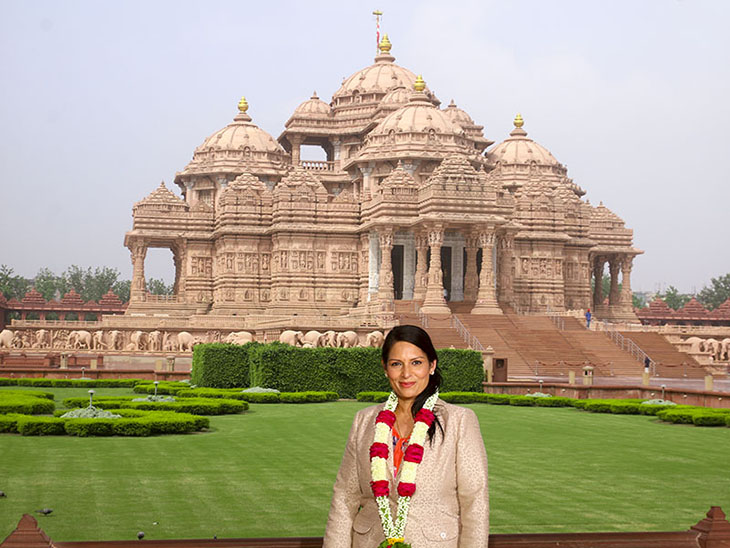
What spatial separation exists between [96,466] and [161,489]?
2266 millimetres

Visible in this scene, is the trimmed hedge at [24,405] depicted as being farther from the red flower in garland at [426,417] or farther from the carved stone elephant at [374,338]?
the carved stone elephant at [374,338]

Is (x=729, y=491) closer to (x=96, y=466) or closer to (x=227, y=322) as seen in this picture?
(x=96, y=466)

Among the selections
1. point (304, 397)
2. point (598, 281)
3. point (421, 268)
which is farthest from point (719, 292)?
point (304, 397)

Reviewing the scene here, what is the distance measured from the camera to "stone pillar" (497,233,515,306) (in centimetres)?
5753

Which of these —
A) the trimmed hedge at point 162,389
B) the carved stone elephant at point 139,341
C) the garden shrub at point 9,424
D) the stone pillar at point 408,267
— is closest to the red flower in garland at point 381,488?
the garden shrub at point 9,424

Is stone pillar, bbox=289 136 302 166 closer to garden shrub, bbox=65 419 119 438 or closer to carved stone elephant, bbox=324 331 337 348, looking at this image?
carved stone elephant, bbox=324 331 337 348

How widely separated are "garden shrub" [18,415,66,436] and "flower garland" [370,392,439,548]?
14.4m

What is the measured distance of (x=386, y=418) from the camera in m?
6.23

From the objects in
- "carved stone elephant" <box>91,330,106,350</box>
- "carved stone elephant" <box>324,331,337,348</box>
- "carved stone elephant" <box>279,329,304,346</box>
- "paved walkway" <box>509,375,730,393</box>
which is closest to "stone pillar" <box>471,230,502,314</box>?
"carved stone elephant" <box>324,331,337,348</box>

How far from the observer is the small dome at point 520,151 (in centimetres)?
7544

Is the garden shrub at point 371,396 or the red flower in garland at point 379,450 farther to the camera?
the garden shrub at point 371,396

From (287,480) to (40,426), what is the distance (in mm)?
6960

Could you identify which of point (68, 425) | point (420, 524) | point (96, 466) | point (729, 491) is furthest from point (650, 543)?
point (68, 425)

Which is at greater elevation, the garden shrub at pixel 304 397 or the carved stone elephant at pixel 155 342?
the carved stone elephant at pixel 155 342
